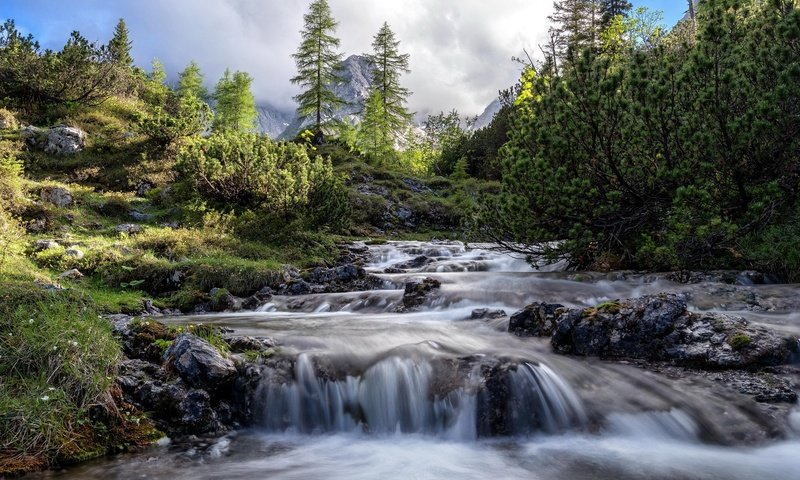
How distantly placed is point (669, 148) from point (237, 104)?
43.1 m

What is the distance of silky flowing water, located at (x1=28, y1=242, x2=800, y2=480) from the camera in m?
4.27

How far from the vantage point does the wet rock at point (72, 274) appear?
1160cm

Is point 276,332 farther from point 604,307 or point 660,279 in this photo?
point 660,279

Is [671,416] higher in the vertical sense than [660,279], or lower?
lower

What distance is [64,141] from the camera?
23.5m

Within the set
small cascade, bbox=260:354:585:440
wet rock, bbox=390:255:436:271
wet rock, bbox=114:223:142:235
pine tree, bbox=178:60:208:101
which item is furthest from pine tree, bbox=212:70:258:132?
small cascade, bbox=260:354:585:440

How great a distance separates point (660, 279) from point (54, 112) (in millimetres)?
30906

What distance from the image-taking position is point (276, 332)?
7707 millimetres

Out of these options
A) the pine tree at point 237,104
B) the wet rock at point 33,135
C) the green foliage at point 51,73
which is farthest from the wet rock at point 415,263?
the pine tree at point 237,104

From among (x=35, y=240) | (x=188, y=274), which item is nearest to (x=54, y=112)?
(x=35, y=240)

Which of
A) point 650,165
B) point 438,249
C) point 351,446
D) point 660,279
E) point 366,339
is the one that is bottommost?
point 351,446

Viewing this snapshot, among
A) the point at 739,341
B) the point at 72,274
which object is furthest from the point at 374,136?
the point at 739,341

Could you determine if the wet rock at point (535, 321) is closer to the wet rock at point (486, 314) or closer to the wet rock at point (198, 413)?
the wet rock at point (486, 314)

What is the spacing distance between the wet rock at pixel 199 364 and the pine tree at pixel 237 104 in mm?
43047
